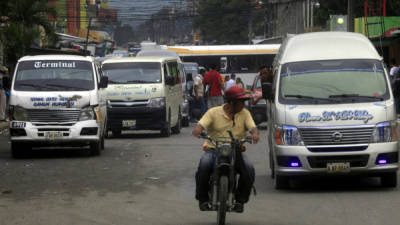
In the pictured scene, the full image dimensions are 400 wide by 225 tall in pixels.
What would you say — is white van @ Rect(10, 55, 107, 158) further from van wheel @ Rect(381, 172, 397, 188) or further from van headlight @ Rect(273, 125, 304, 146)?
van wheel @ Rect(381, 172, 397, 188)

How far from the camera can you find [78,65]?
58.3ft

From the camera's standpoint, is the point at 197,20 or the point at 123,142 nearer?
the point at 123,142

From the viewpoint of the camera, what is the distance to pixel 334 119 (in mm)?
11422

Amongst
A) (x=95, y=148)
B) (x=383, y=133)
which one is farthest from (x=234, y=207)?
(x=95, y=148)

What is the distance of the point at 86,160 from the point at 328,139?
661 cm

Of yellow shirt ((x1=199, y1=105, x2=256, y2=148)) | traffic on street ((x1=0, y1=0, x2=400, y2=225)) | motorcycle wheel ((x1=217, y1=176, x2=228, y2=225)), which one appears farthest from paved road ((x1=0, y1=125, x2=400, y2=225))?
yellow shirt ((x1=199, y1=105, x2=256, y2=148))

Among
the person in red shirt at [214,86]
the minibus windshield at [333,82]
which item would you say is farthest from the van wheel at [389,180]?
the person in red shirt at [214,86]

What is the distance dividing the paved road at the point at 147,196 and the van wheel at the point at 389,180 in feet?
0.46

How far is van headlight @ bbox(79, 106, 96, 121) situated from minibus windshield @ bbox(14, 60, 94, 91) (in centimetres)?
46

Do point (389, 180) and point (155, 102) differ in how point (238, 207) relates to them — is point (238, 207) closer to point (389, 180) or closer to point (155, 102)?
point (389, 180)

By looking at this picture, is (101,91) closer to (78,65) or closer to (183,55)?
(78,65)

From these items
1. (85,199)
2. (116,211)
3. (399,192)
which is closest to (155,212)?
(116,211)

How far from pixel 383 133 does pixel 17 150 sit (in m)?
8.36

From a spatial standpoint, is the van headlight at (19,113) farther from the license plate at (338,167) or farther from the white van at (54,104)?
the license plate at (338,167)
